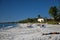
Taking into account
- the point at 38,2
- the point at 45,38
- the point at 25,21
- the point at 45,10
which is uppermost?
the point at 38,2

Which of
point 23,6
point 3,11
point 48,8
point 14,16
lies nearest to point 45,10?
point 48,8

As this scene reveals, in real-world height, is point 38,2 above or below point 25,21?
above

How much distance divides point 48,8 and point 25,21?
0.40 metres

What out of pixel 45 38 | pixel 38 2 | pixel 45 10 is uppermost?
pixel 38 2

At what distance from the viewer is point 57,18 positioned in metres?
1.94

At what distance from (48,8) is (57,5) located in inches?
5.8

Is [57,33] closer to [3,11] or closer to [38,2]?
[38,2]

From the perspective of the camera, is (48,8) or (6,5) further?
(48,8)

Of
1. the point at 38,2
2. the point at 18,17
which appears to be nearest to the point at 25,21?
the point at 18,17

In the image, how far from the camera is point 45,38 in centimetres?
191

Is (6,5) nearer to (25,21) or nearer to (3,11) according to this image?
(3,11)

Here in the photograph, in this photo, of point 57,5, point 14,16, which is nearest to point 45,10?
point 57,5

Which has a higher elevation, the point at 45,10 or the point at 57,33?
the point at 45,10

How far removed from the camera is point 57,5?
200cm
